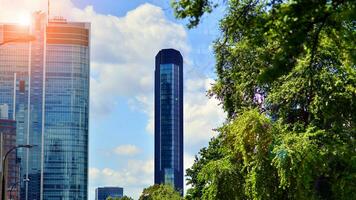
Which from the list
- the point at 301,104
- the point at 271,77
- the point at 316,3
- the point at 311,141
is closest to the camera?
the point at 316,3

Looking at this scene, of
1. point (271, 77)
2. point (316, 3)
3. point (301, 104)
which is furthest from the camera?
Answer: point (301, 104)

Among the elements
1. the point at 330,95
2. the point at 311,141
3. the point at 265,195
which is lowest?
the point at 265,195

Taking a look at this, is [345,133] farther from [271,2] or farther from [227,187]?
[271,2]

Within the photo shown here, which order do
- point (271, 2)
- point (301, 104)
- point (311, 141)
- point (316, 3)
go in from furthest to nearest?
point (301, 104) → point (311, 141) → point (271, 2) → point (316, 3)

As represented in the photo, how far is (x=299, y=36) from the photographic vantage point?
1244cm

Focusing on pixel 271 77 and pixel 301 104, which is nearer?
pixel 271 77

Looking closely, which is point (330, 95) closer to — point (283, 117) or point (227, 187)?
point (283, 117)

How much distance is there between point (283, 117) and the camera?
102ft

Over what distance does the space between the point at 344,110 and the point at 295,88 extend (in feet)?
6.90

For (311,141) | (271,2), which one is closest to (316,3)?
(271,2)

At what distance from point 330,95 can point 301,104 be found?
2.03 metres

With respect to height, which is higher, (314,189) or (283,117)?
(283,117)

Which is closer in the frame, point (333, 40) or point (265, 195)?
point (333, 40)

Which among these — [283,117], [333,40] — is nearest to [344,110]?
[283,117]
